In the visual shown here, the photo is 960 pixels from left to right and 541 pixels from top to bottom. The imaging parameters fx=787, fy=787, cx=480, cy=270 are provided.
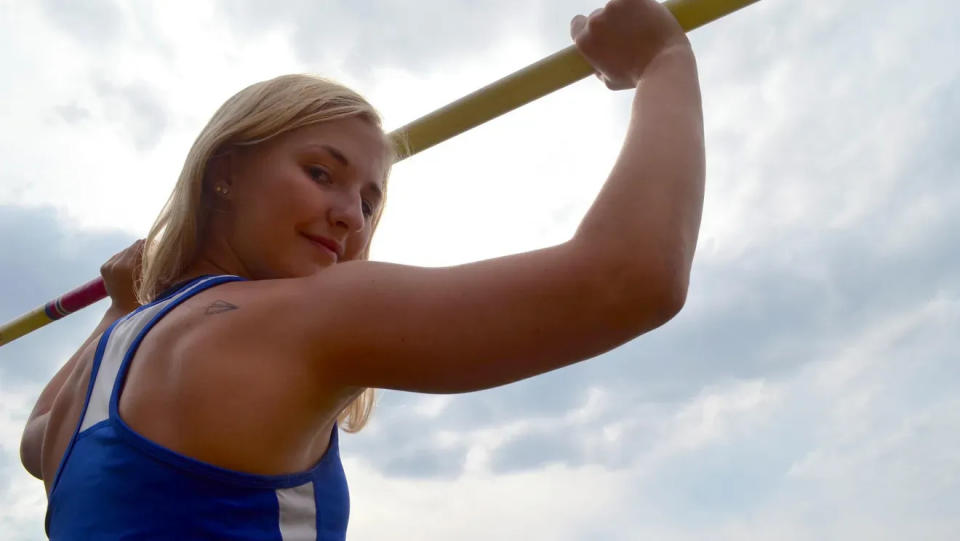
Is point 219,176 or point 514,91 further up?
point 514,91

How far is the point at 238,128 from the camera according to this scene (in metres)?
2.51

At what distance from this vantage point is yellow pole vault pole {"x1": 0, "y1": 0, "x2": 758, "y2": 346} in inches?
109

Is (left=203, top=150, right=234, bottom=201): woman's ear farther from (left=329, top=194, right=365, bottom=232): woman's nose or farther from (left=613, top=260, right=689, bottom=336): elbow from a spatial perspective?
(left=613, top=260, right=689, bottom=336): elbow

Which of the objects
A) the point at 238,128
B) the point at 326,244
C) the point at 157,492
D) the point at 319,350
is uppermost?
the point at 238,128

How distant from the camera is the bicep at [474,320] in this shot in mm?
1681

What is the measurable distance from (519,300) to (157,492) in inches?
34.9

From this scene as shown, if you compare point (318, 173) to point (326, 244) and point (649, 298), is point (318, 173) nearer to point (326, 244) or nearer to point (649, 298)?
point (326, 244)

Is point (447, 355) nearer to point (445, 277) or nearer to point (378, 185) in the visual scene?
point (445, 277)

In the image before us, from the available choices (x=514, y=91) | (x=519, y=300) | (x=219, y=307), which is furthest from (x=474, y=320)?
(x=514, y=91)

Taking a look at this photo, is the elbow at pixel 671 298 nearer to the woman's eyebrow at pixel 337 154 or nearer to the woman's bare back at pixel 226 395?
the woman's bare back at pixel 226 395

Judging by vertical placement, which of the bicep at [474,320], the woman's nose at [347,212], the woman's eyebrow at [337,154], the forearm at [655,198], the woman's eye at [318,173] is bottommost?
the bicep at [474,320]

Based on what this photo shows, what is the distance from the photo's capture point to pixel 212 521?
5.53 feet

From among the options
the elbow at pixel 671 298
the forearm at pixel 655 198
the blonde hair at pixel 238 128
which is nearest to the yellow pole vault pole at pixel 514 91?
the blonde hair at pixel 238 128

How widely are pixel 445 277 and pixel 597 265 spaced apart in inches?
13.3
